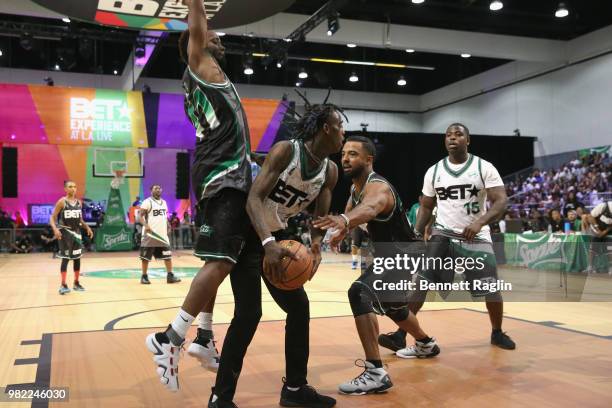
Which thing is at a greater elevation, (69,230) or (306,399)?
(69,230)

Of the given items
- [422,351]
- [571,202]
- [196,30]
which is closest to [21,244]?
[571,202]

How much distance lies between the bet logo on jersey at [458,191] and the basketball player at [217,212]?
7.67ft

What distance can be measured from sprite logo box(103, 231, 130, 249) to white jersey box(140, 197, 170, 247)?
407 inches

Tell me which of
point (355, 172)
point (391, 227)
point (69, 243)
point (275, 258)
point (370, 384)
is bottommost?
point (370, 384)

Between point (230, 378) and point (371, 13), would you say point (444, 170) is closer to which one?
point (230, 378)

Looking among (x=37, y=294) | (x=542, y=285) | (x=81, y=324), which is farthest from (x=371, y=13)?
(x=81, y=324)

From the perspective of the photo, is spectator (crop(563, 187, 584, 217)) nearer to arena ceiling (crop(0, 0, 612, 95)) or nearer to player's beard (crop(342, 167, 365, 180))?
arena ceiling (crop(0, 0, 612, 95))

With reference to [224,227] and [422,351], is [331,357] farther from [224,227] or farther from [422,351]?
[224,227]

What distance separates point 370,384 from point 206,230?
4.58 feet

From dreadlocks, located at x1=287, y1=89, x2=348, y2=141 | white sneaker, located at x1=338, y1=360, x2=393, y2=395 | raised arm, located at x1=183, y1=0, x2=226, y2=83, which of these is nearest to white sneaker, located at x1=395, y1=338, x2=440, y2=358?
white sneaker, located at x1=338, y1=360, x2=393, y2=395

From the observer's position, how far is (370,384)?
3.43 m

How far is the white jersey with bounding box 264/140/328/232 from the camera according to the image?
124 inches

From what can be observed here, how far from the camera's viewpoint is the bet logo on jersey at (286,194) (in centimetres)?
317

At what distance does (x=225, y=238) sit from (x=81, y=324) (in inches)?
145
